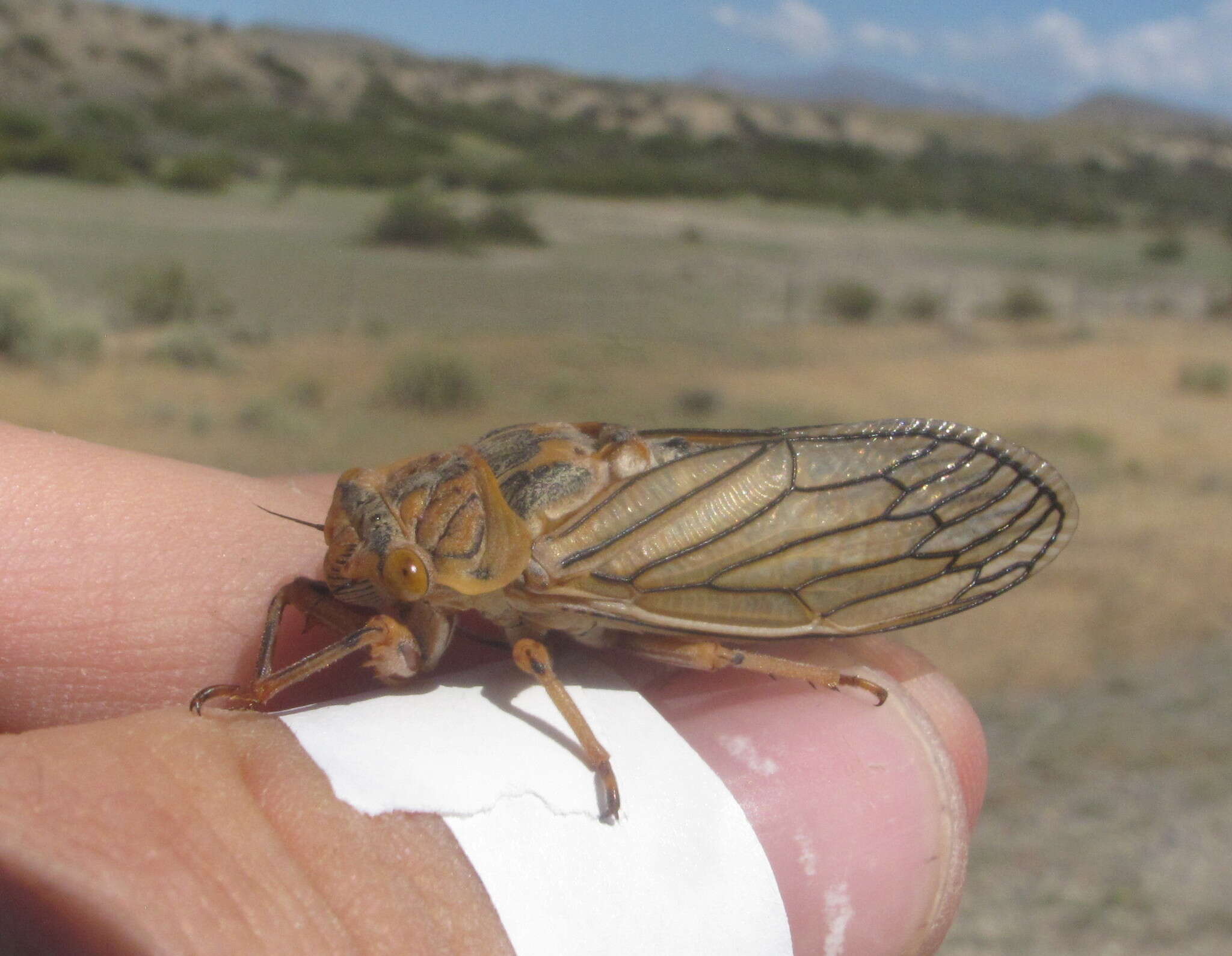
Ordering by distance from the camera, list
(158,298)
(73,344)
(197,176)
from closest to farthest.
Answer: (73,344), (158,298), (197,176)

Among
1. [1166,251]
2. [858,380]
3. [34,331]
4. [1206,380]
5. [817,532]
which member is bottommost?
[34,331]

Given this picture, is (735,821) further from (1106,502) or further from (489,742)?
(1106,502)

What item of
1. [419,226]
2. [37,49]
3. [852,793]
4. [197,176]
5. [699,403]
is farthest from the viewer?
[37,49]

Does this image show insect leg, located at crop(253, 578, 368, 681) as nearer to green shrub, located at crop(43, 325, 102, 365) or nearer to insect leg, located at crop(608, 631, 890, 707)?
insect leg, located at crop(608, 631, 890, 707)

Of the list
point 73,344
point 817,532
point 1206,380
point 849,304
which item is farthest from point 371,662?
point 849,304

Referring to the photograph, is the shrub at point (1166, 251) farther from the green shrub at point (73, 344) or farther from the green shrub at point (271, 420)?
the green shrub at point (73, 344)

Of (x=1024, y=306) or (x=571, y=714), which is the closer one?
(x=571, y=714)

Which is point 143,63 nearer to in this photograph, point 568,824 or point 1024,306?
point 1024,306

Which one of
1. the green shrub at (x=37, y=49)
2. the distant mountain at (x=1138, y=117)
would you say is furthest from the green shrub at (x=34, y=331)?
the distant mountain at (x=1138, y=117)
